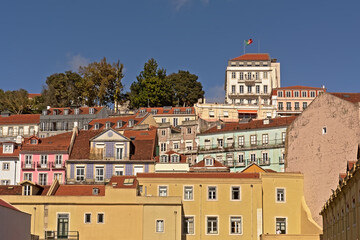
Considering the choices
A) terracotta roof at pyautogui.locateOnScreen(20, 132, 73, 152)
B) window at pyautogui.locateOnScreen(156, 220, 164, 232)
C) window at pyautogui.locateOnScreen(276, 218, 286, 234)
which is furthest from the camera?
terracotta roof at pyautogui.locateOnScreen(20, 132, 73, 152)

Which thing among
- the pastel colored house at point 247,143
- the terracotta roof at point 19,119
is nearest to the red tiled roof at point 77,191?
the pastel colored house at point 247,143

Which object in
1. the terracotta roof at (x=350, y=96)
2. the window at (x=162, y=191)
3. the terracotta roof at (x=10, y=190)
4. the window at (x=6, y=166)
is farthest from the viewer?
the window at (x=6, y=166)

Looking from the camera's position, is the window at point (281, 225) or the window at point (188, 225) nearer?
the window at point (188, 225)

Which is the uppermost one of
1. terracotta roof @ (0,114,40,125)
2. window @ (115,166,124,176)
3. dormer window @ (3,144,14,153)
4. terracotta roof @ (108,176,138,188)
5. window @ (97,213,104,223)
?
terracotta roof @ (0,114,40,125)

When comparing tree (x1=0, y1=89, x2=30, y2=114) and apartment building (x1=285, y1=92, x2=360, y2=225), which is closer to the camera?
apartment building (x1=285, y1=92, x2=360, y2=225)

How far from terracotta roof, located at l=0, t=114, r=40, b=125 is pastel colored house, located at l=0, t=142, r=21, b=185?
31.8m

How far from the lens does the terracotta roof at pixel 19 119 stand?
12244 centimetres

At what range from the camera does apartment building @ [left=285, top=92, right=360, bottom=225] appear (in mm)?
69312

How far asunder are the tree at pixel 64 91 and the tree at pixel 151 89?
11.4 metres

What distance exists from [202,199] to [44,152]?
90.4ft

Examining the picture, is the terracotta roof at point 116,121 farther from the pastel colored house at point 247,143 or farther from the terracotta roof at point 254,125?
the terracotta roof at point 254,125

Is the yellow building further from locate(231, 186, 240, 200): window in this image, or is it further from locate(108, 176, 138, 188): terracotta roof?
locate(108, 176, 138, 188): terracotta roof

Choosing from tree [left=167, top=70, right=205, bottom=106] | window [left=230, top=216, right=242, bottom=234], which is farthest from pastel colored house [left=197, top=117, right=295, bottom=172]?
tree [left=167, top=70, right=205, bottom=106]

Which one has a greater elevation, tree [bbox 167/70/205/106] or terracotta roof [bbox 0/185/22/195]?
tree [bbox 167/70/205/106]
